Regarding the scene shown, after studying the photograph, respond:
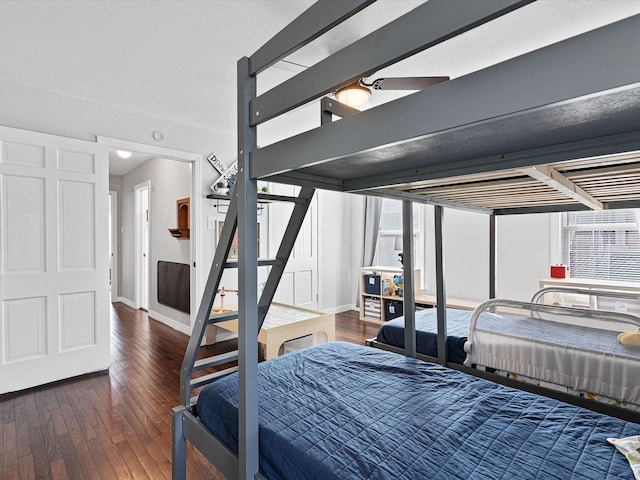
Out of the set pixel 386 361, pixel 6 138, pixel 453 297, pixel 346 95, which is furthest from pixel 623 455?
pixel 6 138

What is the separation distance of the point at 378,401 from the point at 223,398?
644mm

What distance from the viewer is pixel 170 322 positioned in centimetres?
483

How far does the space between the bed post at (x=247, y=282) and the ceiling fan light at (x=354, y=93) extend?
4.36ft

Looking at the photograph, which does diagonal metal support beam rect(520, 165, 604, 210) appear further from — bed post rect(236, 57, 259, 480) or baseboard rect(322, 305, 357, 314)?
baseboard rect(322, 305, 357, 314)

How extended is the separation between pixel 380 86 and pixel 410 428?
6.24ft

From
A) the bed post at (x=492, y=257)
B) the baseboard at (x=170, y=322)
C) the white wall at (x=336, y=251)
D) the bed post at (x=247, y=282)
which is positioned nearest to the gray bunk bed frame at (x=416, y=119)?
the bed post at (x=247, y=282)

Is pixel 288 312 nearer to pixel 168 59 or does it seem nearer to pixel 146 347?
pixel 146 347

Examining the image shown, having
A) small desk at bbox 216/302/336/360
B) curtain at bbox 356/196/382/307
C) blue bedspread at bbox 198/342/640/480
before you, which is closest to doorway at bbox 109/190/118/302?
small desk at bbox 216/302/336/360

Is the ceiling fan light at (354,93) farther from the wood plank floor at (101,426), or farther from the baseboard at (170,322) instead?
the baseboard at (170,322)

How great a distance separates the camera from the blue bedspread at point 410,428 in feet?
3.35

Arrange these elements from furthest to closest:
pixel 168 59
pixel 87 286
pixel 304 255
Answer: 1. pixel 304 255
2. pixel 87 286
3. pixel 168 59

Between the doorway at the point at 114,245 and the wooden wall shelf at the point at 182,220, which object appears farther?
the doorway at the point at 114,245

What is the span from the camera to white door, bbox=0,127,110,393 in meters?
2.79

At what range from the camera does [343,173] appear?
1408 millimetres
